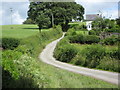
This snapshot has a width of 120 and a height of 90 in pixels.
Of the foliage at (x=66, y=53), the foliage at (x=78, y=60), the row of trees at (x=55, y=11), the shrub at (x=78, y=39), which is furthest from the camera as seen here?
the row of trees at (x=55, y=11)

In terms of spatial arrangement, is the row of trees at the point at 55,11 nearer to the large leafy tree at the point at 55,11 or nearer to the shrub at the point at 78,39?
the large leafy tree at the point at 55,11

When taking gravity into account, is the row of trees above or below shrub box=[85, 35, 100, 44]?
above

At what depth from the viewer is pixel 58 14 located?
183 ft

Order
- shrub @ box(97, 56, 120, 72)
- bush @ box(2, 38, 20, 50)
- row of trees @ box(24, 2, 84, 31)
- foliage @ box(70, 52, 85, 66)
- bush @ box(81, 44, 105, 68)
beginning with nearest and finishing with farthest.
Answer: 1. shrub @ box(97, 56, 120, 72)
2. bush @ box(81, 44, 105, 68)
3. foliage @ box(70, 52, 85, 66)
4. bush @ box(2, 38, 20, 50)
5. row of trees @ box(24, 2, 84, 31)

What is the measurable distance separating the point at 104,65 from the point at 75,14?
153 ft

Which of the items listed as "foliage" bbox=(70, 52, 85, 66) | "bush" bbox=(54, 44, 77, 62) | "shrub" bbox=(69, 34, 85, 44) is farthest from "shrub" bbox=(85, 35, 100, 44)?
"foliage" bbox=(70, 52, 85, 66)

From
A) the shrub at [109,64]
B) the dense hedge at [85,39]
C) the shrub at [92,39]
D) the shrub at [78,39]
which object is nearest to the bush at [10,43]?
the shrub at [109,64]

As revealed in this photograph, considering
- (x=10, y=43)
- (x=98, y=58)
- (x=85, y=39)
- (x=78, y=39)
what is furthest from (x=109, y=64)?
(x=78, y=39)

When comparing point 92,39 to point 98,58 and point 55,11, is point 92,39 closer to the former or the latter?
point 98,58

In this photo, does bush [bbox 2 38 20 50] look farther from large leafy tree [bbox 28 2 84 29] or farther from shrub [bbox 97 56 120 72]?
large leafy tree [bbox 28 2 84 29]

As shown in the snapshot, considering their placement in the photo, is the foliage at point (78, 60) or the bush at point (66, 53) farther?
the bush at point (66, 53)

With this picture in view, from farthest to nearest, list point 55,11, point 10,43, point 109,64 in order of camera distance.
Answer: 1. point 55,11
2. point 10,43
3. point 109,64

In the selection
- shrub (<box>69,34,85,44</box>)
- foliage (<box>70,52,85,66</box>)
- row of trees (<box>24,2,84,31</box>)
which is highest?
row of trees (<box>24,2,84,31</box>)

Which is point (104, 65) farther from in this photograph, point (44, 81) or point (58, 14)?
point (58, 14)
